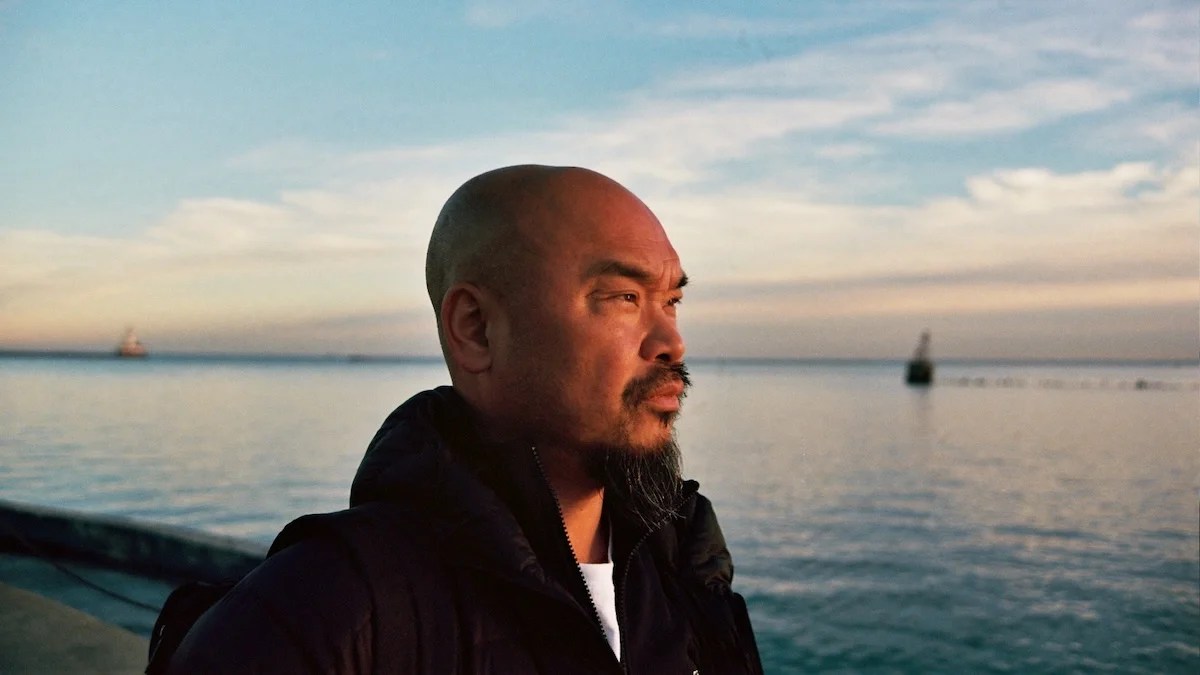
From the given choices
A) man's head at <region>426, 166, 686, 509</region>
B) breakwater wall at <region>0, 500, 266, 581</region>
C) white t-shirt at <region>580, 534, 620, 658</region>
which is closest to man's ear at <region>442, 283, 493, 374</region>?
man's head at <region>426, 166, 686, 509</region>

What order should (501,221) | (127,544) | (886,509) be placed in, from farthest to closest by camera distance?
(886,509) < (127,544) < (501,221)

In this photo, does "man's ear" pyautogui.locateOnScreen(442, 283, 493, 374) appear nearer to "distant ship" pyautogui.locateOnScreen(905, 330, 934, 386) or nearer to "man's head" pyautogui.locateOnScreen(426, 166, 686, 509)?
"man's head" pyautogui.locateOnScreen(426, 166, 686, 509)

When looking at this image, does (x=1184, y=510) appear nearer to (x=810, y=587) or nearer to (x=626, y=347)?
(x=810, y=587)

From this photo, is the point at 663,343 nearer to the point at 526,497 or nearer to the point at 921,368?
the point at 526,497

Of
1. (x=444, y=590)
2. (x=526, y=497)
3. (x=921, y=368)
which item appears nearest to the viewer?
(x=444, y=590)

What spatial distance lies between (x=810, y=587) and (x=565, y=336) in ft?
49.7

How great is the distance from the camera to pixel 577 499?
1.92 meters

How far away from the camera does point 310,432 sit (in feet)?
142

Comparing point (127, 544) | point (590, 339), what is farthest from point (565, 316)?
point (127, 544)

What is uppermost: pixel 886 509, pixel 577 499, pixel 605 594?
pixel 577 499

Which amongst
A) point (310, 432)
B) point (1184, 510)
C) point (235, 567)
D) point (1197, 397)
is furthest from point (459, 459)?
point (1197, 397)

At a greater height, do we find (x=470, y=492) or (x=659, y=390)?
(x=659, y=390)

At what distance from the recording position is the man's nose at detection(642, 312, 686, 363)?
186 centimetres

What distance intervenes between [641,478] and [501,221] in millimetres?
569
